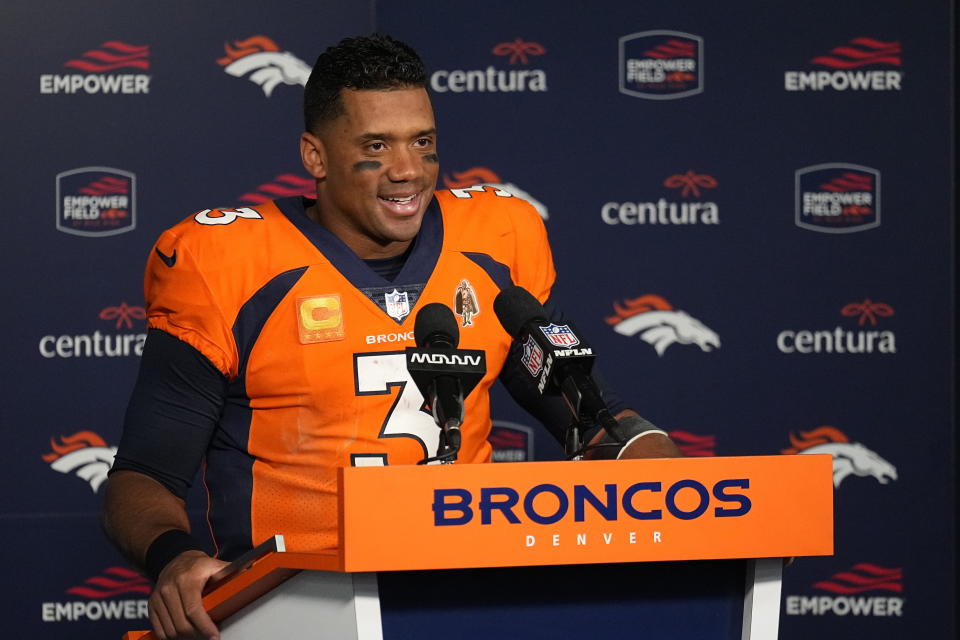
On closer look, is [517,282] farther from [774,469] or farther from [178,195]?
[178,195]

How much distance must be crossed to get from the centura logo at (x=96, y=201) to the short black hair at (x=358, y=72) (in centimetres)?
154

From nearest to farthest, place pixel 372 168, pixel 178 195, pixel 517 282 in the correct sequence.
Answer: pixel 372 168, pixel 517 282, pixel 178 195

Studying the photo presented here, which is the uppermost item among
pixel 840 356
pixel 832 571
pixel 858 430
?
pixel 840 356

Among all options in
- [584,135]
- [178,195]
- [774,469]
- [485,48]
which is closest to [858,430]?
[584,135]

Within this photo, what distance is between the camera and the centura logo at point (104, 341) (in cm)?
358

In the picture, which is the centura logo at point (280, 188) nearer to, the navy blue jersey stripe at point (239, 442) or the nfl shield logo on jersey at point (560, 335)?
the navy blue jersey stripe at point (239, 442)

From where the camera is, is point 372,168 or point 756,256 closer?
point 372,168

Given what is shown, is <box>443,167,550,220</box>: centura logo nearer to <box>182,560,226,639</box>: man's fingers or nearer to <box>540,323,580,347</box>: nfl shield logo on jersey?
<box>540,323,580,347</box>: nfl shield logo on jersey

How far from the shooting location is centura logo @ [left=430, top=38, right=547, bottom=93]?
3721 millimetres

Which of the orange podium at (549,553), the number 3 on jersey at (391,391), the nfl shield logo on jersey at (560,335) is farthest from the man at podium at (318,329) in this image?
the orange podium at (549,553)

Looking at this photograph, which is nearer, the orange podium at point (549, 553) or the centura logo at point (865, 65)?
the orange podium at point (549, 553)

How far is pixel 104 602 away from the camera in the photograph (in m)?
3.58

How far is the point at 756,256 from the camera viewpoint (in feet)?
12.2

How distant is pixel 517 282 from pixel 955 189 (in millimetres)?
2005
